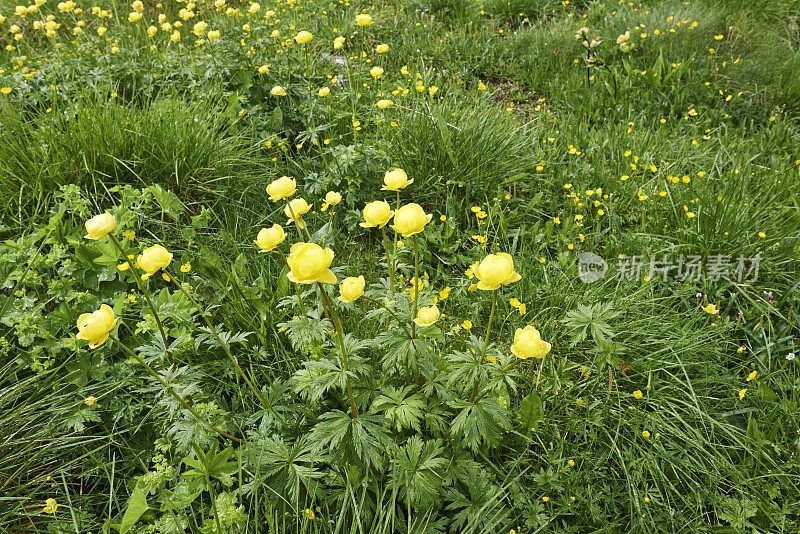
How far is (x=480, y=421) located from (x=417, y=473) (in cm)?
26

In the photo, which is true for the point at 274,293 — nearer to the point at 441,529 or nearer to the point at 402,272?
the point at 402,272

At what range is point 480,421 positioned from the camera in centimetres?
140

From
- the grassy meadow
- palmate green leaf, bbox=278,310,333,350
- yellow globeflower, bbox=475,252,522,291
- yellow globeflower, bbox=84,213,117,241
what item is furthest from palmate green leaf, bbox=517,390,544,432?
yellow globeflower, bbox=84,213,117,241

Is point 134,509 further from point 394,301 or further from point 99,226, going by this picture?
point 394,301

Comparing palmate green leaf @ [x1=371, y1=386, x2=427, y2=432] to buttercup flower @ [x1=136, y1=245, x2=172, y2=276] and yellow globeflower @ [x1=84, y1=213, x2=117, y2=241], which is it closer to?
buttercup flower @ [x1=136, y1=245, x2=172, y2=276]

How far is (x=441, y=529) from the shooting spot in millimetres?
1551

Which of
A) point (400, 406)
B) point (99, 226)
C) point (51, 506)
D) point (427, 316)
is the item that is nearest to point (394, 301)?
point (427, 316)

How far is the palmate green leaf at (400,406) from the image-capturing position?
→ 144 centimetres

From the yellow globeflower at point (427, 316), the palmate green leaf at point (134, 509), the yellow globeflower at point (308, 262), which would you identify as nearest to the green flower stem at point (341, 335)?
the yellow globeflower at point (308, 262)

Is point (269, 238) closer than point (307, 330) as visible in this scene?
Yes
